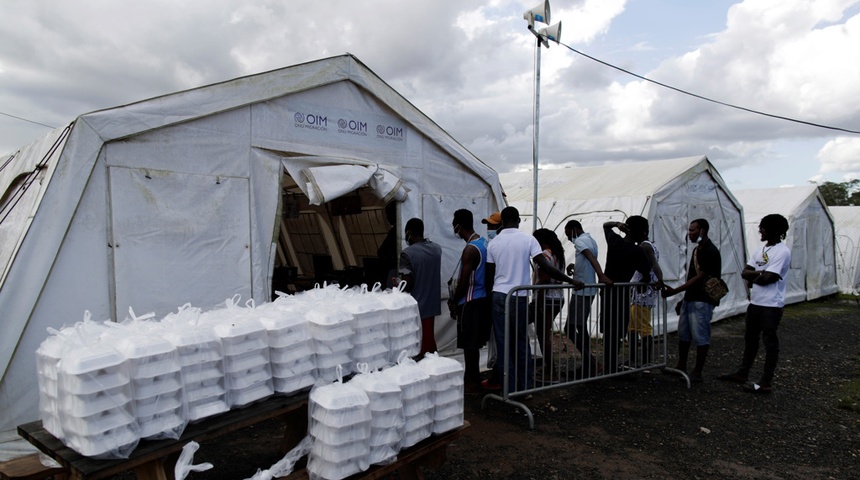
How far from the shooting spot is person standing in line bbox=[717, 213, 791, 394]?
236 inches

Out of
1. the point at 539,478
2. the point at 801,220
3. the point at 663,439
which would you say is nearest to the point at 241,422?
the point at 539,478

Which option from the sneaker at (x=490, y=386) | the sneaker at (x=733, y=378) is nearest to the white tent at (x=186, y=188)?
the sneaker at (x=490, y=386)

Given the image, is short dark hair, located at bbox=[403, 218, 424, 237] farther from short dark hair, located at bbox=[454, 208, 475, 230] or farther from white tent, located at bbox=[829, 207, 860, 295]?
white tent, located at bbox=[829, 207, 860, 295]

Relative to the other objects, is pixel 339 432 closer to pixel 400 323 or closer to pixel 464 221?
pixel 400 323

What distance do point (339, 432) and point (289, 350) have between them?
1.89 ft

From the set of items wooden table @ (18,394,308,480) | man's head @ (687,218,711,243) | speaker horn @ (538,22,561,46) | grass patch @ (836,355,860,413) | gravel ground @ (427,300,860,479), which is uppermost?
speaker horn @ (538,22,561,46)

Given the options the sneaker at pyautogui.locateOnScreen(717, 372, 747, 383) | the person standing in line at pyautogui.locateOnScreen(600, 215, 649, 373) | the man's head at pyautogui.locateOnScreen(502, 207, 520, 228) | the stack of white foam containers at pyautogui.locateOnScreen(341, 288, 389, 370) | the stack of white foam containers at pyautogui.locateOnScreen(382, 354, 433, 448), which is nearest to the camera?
the stack of white foam containers at pyautogui.locateOnScreen(382, 354, 433, 448)

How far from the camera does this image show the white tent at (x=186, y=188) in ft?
13.7

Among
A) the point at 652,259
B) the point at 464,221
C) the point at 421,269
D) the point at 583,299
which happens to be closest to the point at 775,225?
the point at 652,259

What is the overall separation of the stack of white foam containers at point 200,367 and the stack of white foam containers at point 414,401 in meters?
0.94

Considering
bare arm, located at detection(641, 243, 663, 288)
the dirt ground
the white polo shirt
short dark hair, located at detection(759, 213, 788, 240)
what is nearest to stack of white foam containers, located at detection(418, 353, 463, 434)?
the dirt ground

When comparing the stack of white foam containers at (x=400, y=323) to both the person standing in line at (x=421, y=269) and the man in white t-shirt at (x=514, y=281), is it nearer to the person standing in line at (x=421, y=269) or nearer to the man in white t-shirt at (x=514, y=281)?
the man in white t-shirt at (x=514, y=281)

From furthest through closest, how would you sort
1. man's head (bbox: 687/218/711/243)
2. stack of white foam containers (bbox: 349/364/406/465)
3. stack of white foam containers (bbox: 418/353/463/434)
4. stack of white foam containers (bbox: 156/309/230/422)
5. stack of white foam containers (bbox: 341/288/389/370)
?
man's head (bbox: 687/218/711/243) → stack of white foam containers (bbox: 341/288/389/370) → stack of white foam containers (bbox: 418/353/463/434) → stack of white foam containers (bbox: 349/364/406/465) → stack of white foam containers (bbox: 156/309/230/422)

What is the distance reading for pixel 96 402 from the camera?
233cm
